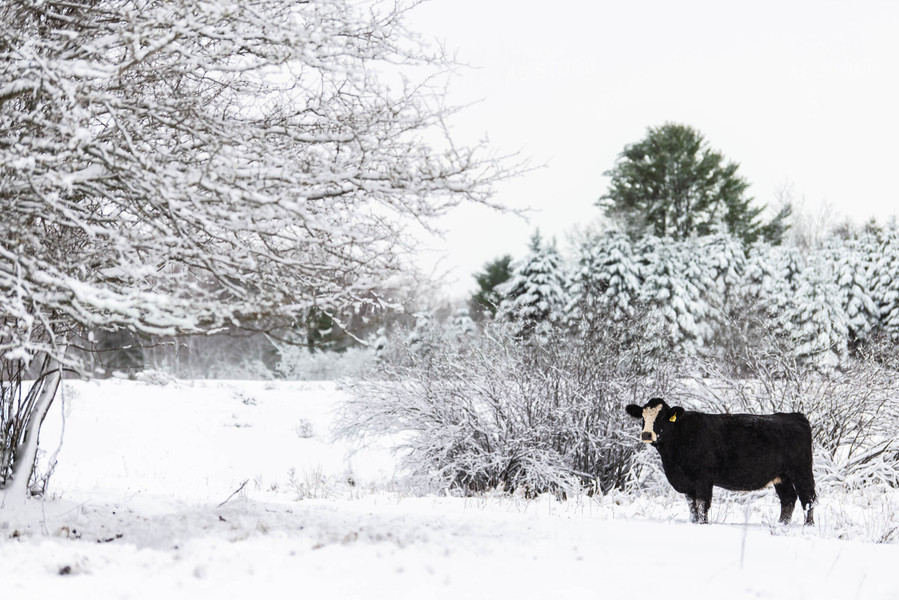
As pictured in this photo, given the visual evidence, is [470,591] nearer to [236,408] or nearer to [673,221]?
[236,408]

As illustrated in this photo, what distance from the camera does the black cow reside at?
6418 mm

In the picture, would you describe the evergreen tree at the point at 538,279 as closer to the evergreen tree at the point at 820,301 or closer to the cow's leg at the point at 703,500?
the evergreen tree at the point at 820,301

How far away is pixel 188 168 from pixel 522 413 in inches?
270

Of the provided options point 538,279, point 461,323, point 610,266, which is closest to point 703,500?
point 538,279

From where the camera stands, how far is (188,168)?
455 centimetres

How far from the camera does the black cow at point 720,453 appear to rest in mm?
6418

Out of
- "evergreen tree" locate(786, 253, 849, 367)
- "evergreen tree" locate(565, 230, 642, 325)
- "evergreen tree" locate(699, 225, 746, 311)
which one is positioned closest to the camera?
"evergreen tree" locate(786, 253, 849, 367)

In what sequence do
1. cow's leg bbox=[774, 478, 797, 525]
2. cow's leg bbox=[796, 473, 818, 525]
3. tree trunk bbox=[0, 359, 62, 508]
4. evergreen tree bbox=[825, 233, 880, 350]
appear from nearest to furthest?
tree trunk bbox=[0, 359, 62, 508] → cow's leg bbox=[796, 473, 818, 525] → cow's leg bbox=[774, 478, 797, 525] → evergreen tree bbox=[825, 233, 880, 350]

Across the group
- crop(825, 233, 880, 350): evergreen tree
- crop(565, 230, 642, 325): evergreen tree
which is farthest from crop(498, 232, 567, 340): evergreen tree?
crop(825, 233, 880, 350): evergreen tree

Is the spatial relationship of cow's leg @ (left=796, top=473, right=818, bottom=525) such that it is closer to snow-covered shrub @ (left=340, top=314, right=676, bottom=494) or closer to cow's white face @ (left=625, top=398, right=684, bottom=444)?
cow's white face @ (left=625, top=398, right=684, bottom=444)

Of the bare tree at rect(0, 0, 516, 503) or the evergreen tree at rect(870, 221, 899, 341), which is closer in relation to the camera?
the bare tree at rect(0, 0, 516, 503)

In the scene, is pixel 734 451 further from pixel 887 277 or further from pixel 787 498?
pixel 887 277

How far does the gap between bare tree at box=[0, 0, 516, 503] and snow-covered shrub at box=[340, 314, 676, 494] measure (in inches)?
199

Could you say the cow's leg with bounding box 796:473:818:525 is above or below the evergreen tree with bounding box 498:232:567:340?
below
